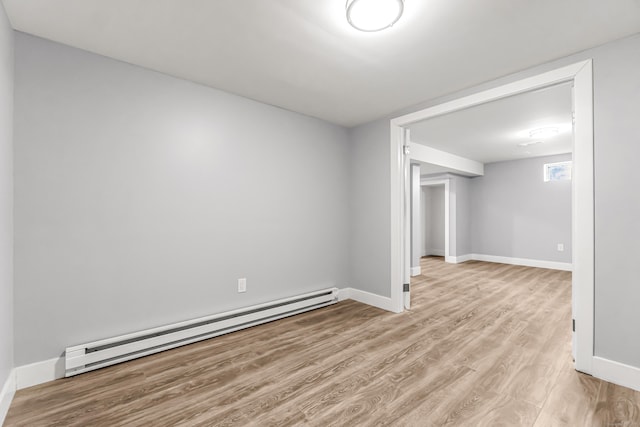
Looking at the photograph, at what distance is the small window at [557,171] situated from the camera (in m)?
5.87

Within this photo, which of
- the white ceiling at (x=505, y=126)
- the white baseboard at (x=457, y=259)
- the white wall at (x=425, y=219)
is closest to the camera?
the white ceiling at (x=505, y=126)

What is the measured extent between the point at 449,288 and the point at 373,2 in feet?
13.5

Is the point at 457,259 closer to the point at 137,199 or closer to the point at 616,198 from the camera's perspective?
the point at 616,198

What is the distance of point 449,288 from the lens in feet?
14.5

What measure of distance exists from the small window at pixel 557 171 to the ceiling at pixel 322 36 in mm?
5003

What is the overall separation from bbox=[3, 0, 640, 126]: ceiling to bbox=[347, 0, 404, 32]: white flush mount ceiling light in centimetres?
8

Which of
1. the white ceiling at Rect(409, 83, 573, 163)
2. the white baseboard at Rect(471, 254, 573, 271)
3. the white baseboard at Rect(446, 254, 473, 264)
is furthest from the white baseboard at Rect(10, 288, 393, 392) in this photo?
the white baseboard at Rect(471, 254, 573, 271)

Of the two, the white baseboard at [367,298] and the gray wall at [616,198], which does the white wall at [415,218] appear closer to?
the white baseboard at [367,298]

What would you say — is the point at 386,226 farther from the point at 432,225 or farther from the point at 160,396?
the point at 432,225

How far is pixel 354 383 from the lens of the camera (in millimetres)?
1881

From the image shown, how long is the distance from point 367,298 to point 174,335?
2.22 metres

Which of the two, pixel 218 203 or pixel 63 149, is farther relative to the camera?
pixel 218 203

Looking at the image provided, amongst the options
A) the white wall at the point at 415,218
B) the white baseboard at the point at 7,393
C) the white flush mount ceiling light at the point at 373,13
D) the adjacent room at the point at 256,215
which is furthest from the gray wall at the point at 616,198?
the white baseboard at the point at 7,393

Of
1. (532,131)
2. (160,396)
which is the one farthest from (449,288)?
(160,396)
